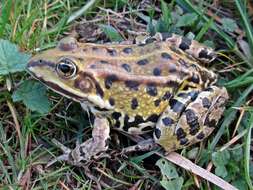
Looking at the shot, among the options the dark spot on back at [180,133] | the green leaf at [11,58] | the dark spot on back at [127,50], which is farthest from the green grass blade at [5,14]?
the dark spot on back at [180,133]

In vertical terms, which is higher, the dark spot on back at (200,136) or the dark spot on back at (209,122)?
the dark spot on back at (209,122)

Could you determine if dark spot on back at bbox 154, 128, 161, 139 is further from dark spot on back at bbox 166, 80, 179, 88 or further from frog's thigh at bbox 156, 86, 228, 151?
dark spot on back at bbox 166, 80, 179, 88

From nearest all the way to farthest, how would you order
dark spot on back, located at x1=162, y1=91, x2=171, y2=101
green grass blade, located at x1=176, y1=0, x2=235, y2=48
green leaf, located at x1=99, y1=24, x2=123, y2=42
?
dark spot on back, located at x1=162, y1=91, x2=171, y2=101 < green leaf, located at x1=99, y1=24, x2=123, y2=42 < green grass blade, located at x1=176, y1=0, x2=235, y2=48

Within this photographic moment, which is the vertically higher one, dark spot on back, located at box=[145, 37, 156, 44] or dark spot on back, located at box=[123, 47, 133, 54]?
dark spot on back, located at box=[123, 47, 133, 54]

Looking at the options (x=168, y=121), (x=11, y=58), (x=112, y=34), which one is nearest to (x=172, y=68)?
(x=168, y=121)

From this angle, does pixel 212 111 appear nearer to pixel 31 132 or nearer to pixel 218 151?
pixel 218 151

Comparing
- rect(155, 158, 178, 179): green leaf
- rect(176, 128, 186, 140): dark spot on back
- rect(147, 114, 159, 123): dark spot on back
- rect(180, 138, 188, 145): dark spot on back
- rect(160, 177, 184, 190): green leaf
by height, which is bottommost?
rect(160, 177, 184, 190): green leaf

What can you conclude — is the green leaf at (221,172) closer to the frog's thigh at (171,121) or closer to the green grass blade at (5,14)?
the frog's thigh at (171,121)

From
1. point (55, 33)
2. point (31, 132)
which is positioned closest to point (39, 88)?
point (31, 132)

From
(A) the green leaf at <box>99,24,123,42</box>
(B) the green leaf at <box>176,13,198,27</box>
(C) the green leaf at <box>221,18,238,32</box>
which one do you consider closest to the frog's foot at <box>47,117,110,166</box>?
(A) the green leaf at <box>99,24,123,42</box>
